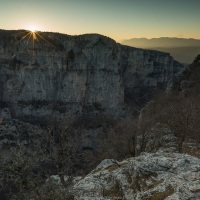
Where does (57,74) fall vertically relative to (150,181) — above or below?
below

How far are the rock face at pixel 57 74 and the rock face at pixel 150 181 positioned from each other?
10086cm

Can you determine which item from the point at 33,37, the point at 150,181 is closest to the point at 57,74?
the point at 33,37

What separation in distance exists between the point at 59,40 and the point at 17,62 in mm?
17068

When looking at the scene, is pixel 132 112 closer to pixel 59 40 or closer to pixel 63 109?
pixel 63 109

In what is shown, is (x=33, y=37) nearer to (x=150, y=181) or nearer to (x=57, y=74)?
(x=57, y=74)

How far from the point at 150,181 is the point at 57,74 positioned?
109943mm

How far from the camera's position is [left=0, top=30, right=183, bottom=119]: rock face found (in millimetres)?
130750

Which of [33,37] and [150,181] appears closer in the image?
[150,181]

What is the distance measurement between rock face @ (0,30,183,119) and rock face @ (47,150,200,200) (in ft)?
331

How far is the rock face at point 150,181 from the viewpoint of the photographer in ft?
85.9

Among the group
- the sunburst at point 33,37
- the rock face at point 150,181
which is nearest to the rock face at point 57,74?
the sunburst at point 33,37

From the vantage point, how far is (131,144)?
170 ft

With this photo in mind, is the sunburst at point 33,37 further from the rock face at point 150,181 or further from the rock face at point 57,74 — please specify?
the rock face at point 150,181

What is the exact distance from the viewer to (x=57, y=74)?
13575cm
